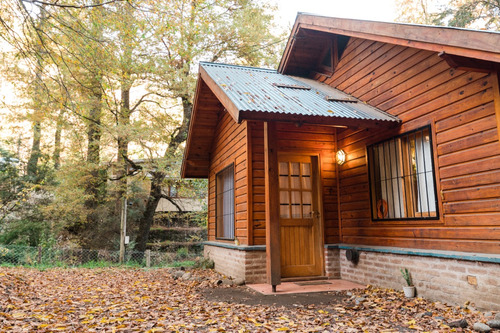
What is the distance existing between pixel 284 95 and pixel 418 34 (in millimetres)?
2355

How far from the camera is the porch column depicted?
5379 millimetres

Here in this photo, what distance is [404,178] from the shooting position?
5.52 metres

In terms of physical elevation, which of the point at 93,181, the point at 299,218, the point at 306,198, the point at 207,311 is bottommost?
the point at 207,311

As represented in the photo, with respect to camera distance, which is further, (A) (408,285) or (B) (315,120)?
(B) (315,120)

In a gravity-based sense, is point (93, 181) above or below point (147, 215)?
above

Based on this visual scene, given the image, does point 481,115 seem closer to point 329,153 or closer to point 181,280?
point 329,153

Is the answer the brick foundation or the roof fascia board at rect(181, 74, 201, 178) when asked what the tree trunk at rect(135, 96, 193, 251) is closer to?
the roof fascia board at rect(181, 74, 201, 178)

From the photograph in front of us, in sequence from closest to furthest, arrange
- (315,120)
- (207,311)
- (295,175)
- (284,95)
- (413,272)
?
(207,311), (413,272), (315,120), (284,95), (295,175)

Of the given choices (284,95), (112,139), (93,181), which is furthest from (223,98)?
(93,181)

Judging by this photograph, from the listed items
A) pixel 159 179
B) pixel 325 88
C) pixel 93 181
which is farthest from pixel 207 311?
pixel 93 181

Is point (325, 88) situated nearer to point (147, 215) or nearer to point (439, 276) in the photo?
point (439, 276)

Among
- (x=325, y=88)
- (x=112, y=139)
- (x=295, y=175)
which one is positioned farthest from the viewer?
(x=112, y=139)

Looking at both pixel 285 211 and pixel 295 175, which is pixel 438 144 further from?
pixel 285 211

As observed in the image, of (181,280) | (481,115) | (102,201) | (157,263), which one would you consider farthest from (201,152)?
(481,115)
